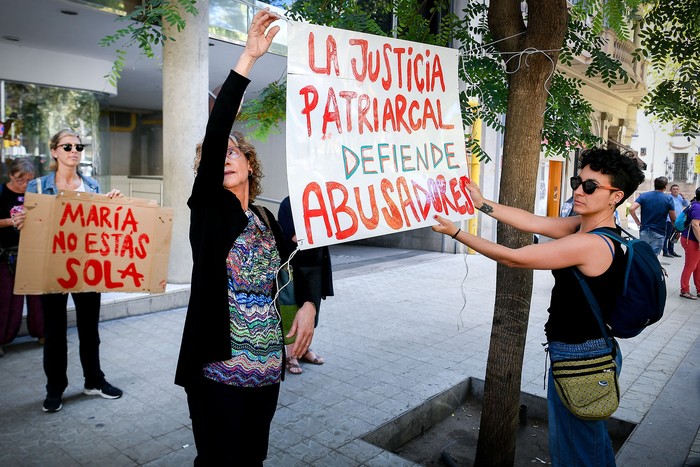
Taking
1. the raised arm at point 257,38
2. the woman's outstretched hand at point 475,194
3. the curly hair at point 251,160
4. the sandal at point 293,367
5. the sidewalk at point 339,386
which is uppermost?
the raised arm at point 257,38

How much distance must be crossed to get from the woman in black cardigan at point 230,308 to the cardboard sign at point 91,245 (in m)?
2.08

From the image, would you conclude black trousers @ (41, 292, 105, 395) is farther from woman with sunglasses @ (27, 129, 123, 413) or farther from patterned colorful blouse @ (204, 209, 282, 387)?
patterned colorful blouse @ (204, 209, 282, 387)

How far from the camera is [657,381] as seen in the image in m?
5.16

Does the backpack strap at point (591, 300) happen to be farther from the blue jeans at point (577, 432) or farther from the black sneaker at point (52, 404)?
the black sneaker at point (52, 404)

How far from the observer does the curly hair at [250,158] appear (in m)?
2.58

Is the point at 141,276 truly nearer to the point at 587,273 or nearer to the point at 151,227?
the point at 151,227

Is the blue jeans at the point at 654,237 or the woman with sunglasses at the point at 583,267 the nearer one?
the woman with sunglasses at the point at 583,267

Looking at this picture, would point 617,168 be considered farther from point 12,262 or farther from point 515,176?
point 12,262

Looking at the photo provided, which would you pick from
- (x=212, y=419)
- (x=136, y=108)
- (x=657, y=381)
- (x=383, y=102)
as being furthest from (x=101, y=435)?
(x=136, y=108)

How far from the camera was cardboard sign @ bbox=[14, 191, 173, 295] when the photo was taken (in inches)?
157

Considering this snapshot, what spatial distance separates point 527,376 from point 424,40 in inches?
123

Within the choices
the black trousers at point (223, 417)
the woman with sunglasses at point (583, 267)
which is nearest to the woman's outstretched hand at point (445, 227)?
the woman with sunglasses at point (583, 267)

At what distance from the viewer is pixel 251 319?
244 cm

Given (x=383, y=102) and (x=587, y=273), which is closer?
(x=587, y=273)
